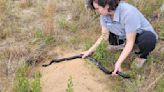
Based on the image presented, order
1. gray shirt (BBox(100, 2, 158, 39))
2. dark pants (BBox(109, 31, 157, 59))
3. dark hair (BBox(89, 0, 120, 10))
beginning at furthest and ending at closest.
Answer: dark pants (BBox(109, 31, 157, 59))
gray shirt (BBox(100, 2, 158, 39))
dark hair (BBox(89, 0, 120, 10))

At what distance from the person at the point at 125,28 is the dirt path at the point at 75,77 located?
15cm

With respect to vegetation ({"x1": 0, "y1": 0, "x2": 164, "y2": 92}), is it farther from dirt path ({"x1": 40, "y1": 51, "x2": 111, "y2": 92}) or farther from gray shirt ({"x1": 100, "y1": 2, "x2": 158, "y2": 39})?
gray shirt ({"x1": 100, "y1": 2, "x2": 158, "y2": 39})

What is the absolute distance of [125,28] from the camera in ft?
12.8

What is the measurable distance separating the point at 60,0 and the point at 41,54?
4.79 ft

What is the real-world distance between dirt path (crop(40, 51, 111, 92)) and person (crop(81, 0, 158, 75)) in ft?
0.50

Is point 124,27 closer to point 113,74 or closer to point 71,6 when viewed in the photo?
point 113,74

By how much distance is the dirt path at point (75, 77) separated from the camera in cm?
380

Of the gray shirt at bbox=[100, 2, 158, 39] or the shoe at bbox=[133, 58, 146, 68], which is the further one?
the shoe at bbox=[133, 58, 146, 68]

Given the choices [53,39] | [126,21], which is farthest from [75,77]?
[53,39]

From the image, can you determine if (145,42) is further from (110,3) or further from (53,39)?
(53,39)

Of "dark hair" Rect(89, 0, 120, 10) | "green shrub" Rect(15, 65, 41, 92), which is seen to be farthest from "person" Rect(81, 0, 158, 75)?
"green shrub" Rect(15, 65, 41, 92)

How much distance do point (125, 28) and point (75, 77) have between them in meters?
0.65

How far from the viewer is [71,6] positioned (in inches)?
216

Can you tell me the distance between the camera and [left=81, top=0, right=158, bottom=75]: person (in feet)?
12.6
